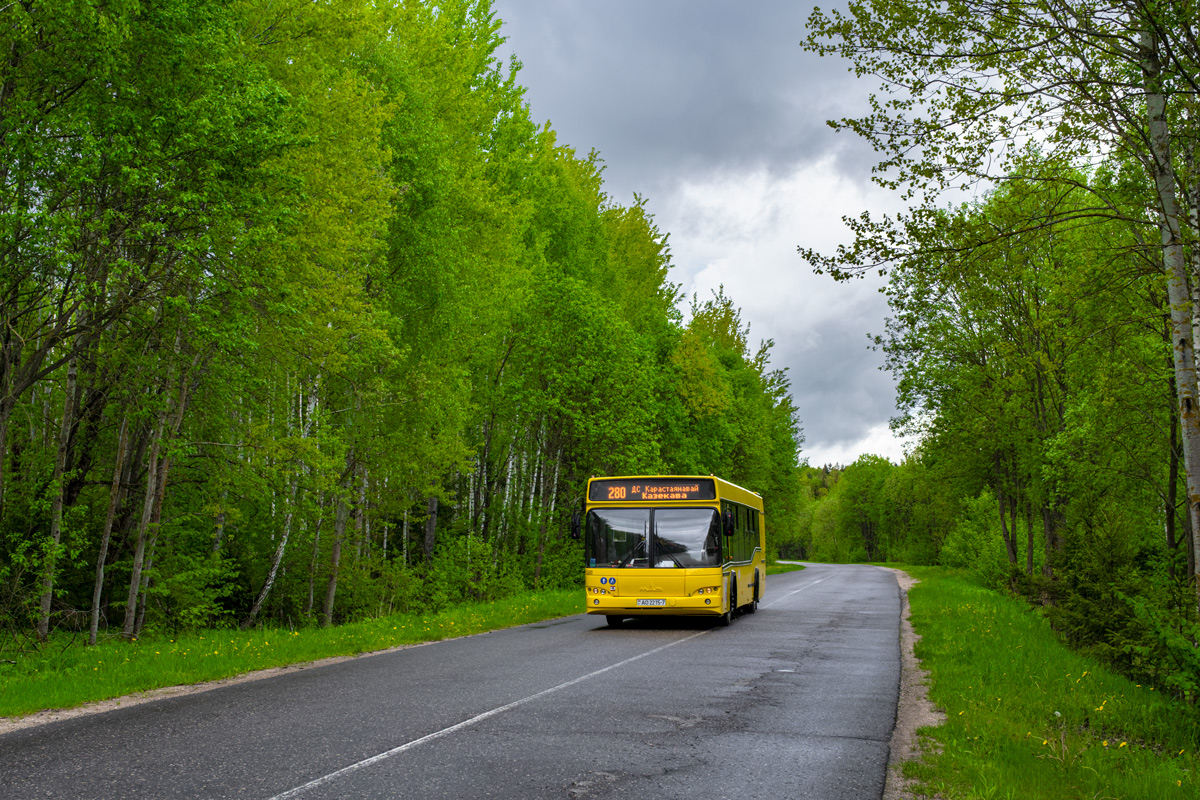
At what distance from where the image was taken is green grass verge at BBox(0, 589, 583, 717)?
9172mm

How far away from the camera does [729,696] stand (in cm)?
971

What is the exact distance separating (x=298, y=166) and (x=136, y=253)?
3.07 m

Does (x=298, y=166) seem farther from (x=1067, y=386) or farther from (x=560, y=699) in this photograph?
(x=1067, y=386)

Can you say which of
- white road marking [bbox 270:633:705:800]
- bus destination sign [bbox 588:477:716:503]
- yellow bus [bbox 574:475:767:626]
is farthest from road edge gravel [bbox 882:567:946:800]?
bus destination sign [bbox 588:477:716:503]

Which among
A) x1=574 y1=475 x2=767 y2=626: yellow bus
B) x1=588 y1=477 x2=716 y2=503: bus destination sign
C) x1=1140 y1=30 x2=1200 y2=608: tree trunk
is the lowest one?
x1=574 y1=475 x2=767 y2=626: yellow bus

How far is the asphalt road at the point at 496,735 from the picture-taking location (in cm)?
579

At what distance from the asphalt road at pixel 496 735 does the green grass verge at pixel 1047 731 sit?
1.99 feet

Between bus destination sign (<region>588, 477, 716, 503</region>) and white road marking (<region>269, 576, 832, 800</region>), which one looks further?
bus destination sign (<region>588, 477, 716, 503</region>)

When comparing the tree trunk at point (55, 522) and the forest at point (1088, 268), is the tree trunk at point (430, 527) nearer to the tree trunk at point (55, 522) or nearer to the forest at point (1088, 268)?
the tree trunk at point (55, 522)

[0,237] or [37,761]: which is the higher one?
[0,237]

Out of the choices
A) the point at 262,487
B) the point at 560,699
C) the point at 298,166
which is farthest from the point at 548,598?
the point at 560,699

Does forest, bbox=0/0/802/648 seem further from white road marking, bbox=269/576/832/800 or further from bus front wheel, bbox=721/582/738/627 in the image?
white road marking, bbox=269/576/832/800

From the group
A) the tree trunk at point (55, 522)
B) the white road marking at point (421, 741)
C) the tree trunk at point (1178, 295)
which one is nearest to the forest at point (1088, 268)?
the tree trunk at point (1178, 295)

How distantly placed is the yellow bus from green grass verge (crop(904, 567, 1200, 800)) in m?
4.94
